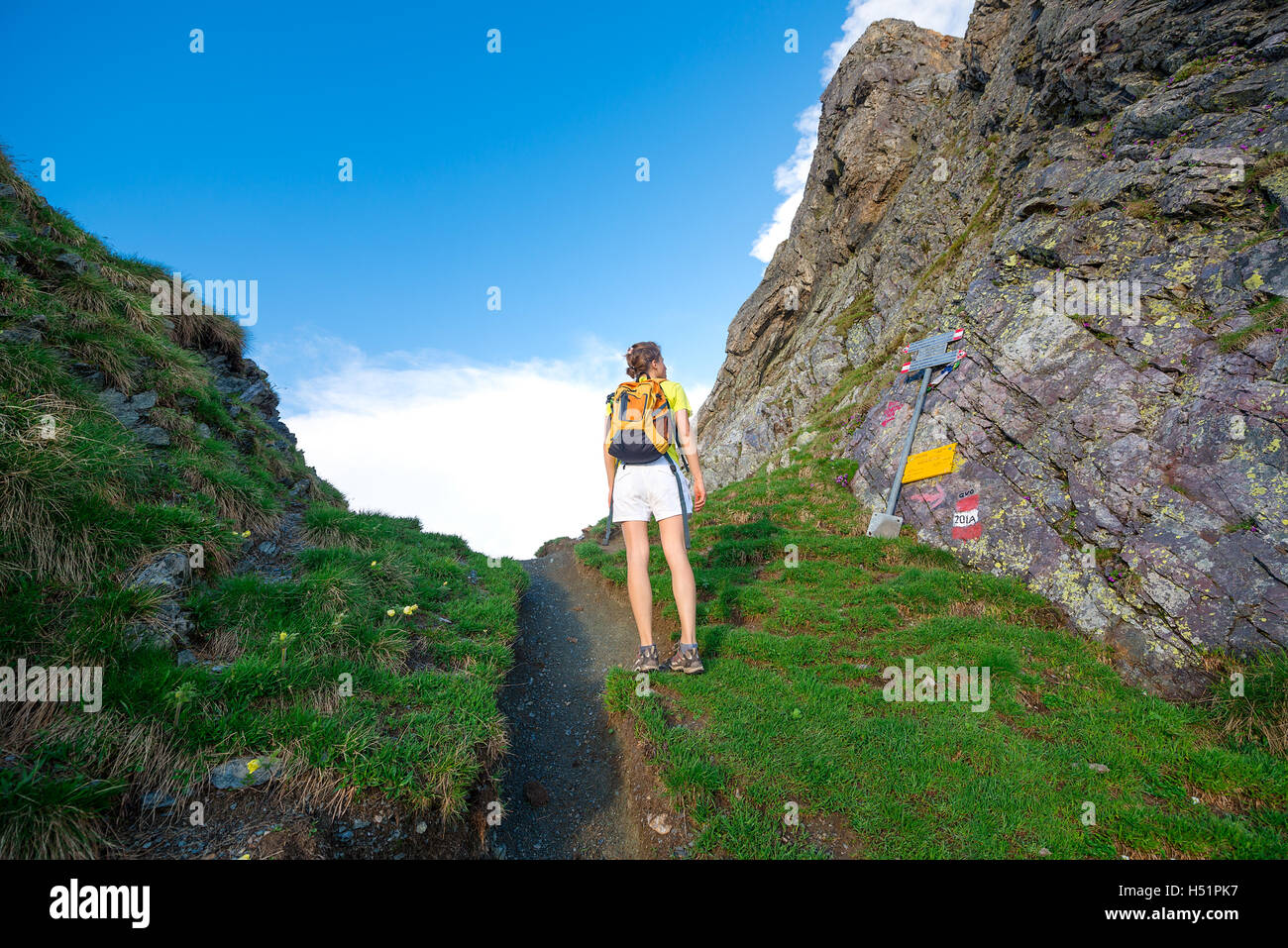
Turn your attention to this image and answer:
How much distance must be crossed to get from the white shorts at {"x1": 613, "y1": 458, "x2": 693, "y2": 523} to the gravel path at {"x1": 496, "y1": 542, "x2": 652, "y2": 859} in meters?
2.74

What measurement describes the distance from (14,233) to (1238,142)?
2453 centimetres

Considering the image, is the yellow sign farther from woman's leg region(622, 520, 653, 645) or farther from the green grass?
woman's leg region(622, 520, 653, 645)

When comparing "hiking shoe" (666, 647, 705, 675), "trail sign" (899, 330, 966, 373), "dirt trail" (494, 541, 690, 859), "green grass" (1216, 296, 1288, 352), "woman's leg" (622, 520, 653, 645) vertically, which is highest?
"trail sign" (899, 330, 966, 373)

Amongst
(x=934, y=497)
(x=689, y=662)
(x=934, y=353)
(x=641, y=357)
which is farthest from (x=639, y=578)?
(x=934, y=353)

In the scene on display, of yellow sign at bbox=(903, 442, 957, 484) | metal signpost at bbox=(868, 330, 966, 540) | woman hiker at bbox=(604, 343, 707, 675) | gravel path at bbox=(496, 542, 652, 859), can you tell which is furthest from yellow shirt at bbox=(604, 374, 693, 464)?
yellow sign at bbox=(903, 442, 957, 484)

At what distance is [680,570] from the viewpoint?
6598mm

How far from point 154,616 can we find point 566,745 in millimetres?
4783

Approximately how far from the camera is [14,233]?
8.88 meters

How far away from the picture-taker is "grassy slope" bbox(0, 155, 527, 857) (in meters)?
3.95

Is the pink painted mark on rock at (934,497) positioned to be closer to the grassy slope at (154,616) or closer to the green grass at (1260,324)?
the green grass at (1260,324)
